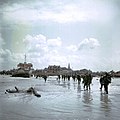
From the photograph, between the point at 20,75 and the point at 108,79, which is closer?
the point at 108,79

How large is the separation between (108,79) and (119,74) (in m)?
156

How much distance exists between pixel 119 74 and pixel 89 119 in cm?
16892

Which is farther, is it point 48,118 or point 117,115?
point 117,115

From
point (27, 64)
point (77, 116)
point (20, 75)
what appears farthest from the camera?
point (27, 64)

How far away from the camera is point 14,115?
10.9 metres

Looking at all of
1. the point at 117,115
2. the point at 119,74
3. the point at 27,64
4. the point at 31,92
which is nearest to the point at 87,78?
the point at 31,92

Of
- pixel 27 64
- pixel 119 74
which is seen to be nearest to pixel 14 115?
pixel 27 64

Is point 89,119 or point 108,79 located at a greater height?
point 108,79

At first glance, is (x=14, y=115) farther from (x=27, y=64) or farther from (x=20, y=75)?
(x=27, y=64)

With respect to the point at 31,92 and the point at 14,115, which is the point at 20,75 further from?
the point at 14,115

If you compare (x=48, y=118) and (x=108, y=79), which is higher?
(x=108, y=79)

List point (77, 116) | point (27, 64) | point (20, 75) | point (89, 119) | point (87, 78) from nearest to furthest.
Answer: point (89, 119) → point (77, 116) → point (87, 78) → point (20, 75) → point (27, 64)

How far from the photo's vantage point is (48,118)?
33.1 ft

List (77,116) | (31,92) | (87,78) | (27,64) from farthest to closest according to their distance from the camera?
(27,64) → (87,78) → (31,92) → (77,116)
